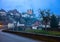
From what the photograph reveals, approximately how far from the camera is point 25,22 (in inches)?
271

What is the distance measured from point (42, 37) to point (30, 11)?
2.64 meters

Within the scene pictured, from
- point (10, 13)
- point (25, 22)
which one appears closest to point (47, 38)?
point (25, 22)

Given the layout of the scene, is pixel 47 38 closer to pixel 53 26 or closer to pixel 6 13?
pixel 53 26

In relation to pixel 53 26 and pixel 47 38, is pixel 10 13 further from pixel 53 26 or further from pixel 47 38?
pixel 47 38

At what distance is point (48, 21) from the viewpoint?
593cm

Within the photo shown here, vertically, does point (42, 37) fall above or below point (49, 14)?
below

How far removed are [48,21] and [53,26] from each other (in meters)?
0.30

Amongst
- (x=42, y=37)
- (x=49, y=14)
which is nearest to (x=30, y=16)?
(x=49, y=14)

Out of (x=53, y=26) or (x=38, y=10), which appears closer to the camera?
(x=53, y=26)

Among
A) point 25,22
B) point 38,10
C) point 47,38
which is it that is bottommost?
point 47,38

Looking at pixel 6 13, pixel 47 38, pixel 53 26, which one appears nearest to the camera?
pixel 47 38

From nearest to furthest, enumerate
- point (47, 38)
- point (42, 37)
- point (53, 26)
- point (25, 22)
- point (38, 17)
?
point (47, 38), point (42, 37), point (53, 26), point (38, 17), point (25, 22)

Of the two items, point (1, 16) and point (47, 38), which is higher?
point (1, 16)

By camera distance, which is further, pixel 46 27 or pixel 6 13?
pixel 6 13
